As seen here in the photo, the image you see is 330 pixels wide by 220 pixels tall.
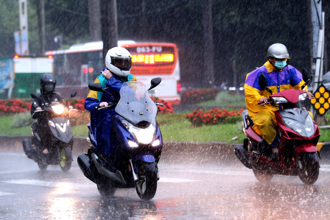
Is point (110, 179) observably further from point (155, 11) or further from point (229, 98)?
point (155, 11)

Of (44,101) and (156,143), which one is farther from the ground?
(156,143)

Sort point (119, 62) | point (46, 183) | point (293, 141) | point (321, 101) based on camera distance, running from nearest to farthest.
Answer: point (119, 62) < point (293, 141) < point (46, 183) < point (321, 101)

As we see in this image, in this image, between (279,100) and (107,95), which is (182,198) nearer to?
(107,95)

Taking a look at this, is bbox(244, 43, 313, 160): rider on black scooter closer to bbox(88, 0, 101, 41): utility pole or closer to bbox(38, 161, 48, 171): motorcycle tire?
bbox(38, 161, 48, 171): motorcycle tire

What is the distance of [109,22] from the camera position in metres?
17.4

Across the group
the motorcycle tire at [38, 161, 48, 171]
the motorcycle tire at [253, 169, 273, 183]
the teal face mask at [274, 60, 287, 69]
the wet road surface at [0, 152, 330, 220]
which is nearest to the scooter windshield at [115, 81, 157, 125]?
the wet road surface at [0, 152, 330, 220]

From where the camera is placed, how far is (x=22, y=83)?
40.3 meters

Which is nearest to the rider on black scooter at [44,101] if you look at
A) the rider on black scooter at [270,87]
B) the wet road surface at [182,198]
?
the wet road surface at [182,198]

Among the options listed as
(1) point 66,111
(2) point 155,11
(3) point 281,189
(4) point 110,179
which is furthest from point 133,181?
(2) point 155,11

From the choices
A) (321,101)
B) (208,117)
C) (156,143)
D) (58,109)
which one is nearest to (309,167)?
(156,143)

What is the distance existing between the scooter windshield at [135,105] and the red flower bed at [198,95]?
28537 millimetres

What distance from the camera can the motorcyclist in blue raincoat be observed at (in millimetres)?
7906

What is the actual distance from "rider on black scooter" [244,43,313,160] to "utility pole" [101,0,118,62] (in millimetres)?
8597

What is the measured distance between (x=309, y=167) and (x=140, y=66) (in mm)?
24910
